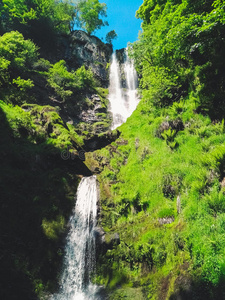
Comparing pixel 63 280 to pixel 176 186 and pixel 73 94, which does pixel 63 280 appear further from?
pixel 73 94

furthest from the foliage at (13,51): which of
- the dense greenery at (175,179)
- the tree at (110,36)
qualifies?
the tree at (110,36)

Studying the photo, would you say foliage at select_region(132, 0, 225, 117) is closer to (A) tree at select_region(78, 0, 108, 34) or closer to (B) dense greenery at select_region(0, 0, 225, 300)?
(B) dense greenery at select_region(0, 0, 225, 300)

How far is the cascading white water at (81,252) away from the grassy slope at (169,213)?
2.13ft

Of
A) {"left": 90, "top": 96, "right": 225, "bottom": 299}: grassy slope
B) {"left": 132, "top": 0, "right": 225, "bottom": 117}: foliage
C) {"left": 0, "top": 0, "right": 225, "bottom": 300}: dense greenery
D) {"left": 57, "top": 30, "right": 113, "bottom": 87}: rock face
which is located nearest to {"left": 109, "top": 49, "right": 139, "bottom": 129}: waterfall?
{"left": 57, "top": 30, "right": 113, "bottom": 87}: rock face

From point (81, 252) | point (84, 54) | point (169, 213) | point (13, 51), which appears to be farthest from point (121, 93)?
point (81, 252)

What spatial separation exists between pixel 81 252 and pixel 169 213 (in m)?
5.20

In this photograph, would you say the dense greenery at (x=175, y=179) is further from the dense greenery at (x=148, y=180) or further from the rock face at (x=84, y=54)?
the rock face at (x=84, y=54)

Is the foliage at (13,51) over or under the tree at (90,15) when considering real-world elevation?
under

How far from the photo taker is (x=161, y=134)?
42.8ft

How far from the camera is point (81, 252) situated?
10.2 meters

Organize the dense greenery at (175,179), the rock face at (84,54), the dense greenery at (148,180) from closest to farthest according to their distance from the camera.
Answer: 1. the dense greenery at (175,179)
2. the dense greenery at (148,180)
3. the rock face at (84,54)

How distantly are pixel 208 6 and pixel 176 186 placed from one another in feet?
34.4

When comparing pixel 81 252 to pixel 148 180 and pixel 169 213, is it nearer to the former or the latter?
pixel 169 213

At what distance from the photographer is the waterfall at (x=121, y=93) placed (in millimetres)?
26094
